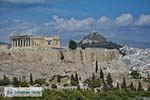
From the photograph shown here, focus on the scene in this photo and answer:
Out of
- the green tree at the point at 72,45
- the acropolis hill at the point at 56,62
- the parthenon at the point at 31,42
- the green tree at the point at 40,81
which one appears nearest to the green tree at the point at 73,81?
the acropolis hill at the point at 56,62

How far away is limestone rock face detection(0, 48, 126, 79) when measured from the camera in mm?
61312

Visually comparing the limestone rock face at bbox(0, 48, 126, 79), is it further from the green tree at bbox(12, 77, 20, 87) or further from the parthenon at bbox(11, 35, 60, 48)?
the parthenon at bbox(11, 35, 60, 48)

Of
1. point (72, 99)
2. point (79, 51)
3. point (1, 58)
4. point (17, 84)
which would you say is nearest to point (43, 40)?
point (79, 51)

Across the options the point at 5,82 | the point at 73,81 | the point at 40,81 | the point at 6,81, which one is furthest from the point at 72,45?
the point at 5,82

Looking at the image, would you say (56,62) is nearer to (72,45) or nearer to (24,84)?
(72,45)

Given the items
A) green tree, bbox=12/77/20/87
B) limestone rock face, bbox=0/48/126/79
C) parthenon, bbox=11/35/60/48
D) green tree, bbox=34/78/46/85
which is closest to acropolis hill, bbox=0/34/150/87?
limestone rock face, bbox=0/48/126/79

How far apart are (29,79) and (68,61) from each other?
8.90 m

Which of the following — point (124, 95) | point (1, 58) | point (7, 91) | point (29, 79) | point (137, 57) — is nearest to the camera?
point (7, 91)

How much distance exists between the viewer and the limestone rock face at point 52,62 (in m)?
61.3

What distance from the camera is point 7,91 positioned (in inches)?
1827

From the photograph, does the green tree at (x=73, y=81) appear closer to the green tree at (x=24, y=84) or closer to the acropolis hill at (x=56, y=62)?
the acropolis hill at (x=56, y=62)

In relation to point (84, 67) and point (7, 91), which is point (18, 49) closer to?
point (84, 67)

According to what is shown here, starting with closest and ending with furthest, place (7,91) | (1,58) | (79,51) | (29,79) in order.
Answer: (7,91)
(29,79)
(1,58)
(79,51)

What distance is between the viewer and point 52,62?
64.6 metres
